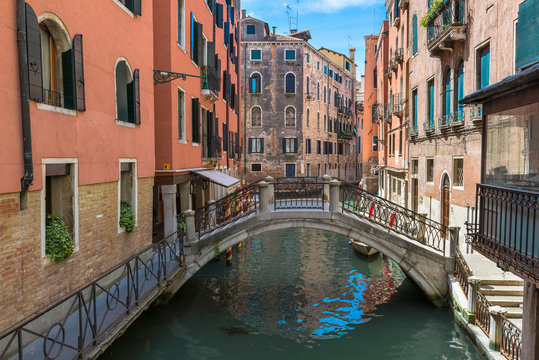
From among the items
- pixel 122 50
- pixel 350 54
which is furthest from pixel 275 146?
pixel 122 50

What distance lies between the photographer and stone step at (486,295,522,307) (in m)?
8.76

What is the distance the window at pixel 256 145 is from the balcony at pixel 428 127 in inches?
905

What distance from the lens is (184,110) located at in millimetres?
13086

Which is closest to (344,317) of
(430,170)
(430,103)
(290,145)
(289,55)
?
(430,170)

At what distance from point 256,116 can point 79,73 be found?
102 feet

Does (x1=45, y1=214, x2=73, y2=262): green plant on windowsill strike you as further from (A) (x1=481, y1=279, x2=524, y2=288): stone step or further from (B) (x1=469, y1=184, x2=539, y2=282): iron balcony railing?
(A) (x1=481, y1=279, x2=524, y2=288): stone step

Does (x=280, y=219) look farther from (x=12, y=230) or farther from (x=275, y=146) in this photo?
(x=275, y=146)

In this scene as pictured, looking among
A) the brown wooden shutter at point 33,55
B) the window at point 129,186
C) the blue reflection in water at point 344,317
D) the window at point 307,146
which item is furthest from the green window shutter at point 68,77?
the window at point 307,146

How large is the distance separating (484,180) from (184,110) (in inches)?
341

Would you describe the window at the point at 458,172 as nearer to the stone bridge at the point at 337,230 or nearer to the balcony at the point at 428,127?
the balcony at the point at 428,127

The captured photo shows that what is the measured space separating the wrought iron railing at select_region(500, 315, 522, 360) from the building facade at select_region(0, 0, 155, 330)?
7401 millimetres

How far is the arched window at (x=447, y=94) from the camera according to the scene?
14156 mm

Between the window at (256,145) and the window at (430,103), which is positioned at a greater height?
the window at (430,103)

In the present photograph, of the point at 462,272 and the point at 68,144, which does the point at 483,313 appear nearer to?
the point at 462,272
